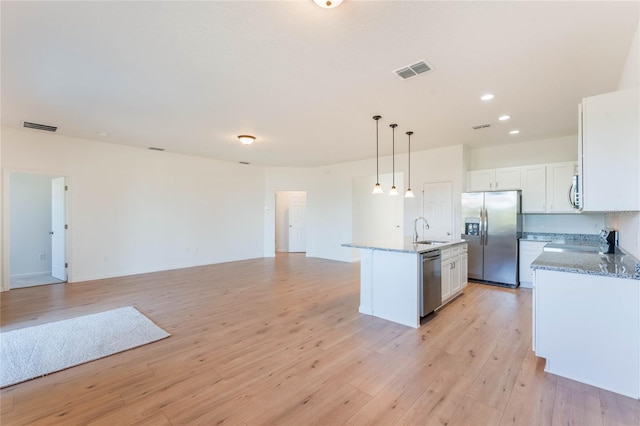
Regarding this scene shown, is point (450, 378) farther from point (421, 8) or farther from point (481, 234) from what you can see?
point (481, 234)

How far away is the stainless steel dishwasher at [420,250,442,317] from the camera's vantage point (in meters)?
3.56

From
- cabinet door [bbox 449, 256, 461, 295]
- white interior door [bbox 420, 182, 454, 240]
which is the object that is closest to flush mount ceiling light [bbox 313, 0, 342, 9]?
cabinet door [bbox 449, 256, 461, 295]

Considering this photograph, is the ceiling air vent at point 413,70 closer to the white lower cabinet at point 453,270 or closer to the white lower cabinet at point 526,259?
the white lower cabinet at point 453,270

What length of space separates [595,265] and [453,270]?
204 cm

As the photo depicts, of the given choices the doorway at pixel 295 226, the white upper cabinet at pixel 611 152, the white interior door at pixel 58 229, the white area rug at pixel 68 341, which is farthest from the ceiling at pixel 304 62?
the doorway at pixel 295 226

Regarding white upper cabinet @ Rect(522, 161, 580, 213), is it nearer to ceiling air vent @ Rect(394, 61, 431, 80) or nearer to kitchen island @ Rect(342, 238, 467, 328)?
kitchen island @ Rect(342, 238, 467, 328)

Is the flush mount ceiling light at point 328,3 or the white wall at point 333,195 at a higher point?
the flush mount ceiling light at point 328,3

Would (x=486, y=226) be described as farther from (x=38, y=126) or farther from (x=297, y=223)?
(x=38, y=126)

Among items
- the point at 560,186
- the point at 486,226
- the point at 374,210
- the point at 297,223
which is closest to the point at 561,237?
the point at 560,186

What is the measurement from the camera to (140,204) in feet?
21.1

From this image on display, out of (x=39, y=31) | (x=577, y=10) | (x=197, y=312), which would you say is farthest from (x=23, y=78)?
(x=577, y=10)

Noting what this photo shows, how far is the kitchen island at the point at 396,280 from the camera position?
138 inches

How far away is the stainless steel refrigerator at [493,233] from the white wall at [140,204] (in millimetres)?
5873

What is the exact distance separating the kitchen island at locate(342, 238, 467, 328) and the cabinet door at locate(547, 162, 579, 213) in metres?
2.55
